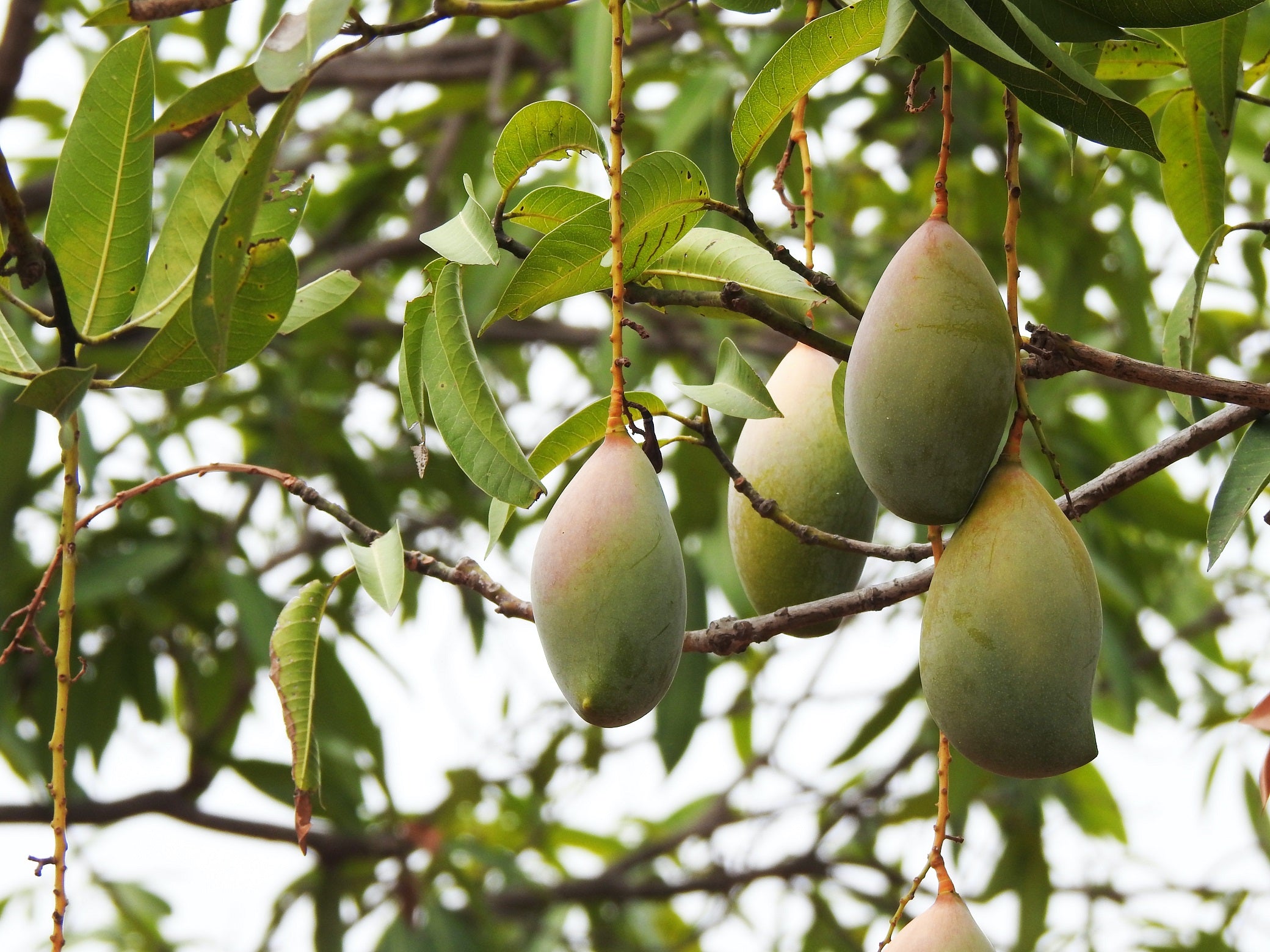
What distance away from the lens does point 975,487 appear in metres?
0.50

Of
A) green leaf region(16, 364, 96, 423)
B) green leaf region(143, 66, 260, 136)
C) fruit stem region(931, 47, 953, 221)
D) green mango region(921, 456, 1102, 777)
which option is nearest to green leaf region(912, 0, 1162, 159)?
fruit stem region(931, 47, 953, 221)

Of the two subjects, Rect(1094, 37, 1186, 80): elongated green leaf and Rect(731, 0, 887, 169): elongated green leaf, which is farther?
Rect(1094, 37, 1186, 80): elongated green leaf

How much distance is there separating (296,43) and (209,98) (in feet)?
0.18

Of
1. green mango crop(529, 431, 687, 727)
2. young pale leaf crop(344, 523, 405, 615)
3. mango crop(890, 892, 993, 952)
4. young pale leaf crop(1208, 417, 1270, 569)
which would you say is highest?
young pale leaf crop(344, 523, 405, 615)

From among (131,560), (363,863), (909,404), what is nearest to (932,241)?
(909,404)

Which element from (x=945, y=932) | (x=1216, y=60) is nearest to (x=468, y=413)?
(x=945, y=932)

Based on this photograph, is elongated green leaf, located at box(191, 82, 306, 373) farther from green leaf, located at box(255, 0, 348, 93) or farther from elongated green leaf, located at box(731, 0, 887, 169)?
elongated green leaf, located at box(731, 0, 887, 169)

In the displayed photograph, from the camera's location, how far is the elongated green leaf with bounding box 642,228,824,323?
0.59 meters

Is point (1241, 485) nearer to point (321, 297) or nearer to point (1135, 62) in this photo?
point (1135, 62)

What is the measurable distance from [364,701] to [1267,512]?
1.29 m

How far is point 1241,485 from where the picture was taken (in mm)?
603

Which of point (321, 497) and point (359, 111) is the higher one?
point (359, 111)

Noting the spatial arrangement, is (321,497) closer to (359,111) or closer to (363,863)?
(363,863)

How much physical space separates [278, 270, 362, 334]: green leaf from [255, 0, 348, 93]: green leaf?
22 centimetres
